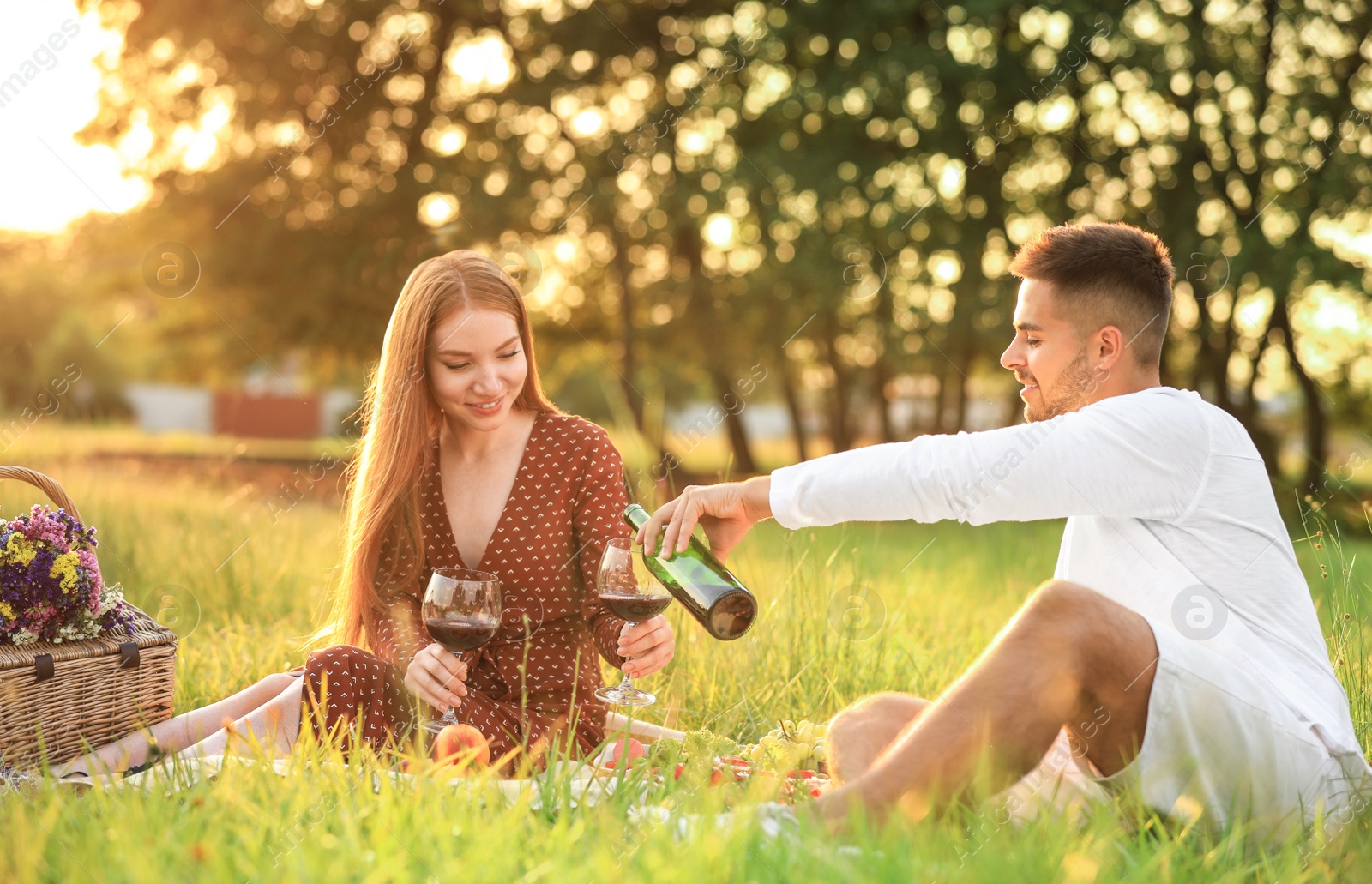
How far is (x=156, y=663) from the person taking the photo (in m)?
3.28

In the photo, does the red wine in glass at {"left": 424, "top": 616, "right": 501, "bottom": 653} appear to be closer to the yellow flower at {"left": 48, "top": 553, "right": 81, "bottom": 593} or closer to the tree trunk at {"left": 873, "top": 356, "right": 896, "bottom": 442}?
the yellow flower at {"left": 48, "top": 553, "right": 81, "bottom": 593}

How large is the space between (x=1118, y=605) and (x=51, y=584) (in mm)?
2735

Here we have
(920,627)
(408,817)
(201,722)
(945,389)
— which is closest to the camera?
(408,817)

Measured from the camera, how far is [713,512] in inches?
100

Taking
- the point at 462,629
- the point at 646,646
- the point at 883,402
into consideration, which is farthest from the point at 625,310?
the point at 462,629

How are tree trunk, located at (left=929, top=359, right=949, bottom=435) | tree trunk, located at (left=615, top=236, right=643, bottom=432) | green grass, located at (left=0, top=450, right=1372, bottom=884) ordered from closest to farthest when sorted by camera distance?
1. green grass, located at (left=0, top=450, right=1372, bottom=884)
2. tree trunk, located at (left=615, top=236, right=643, bottom=432)
3. tree trunk, located at (left=929, top=359, right=949, bottom=435)

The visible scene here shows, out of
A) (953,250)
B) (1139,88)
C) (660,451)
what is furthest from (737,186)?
(660,451)

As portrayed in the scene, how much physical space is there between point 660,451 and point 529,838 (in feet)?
10.2

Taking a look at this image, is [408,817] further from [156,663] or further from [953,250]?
[953,250]

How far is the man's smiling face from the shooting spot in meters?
2.66

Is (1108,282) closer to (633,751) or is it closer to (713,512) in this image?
(713,512)

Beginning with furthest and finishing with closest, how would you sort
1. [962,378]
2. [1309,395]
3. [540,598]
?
[962,378] < [1309,395] < [540,598]

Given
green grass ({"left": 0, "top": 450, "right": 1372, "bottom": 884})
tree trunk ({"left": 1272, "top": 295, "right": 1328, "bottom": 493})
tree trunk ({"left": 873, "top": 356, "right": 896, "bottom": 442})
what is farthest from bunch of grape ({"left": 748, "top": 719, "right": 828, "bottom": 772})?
tree trunk ({"left": 1272, "top": 295, "right": 1328, "bottom": 493})

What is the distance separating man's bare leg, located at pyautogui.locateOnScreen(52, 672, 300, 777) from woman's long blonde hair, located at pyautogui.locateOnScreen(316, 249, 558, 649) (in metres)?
0.32
